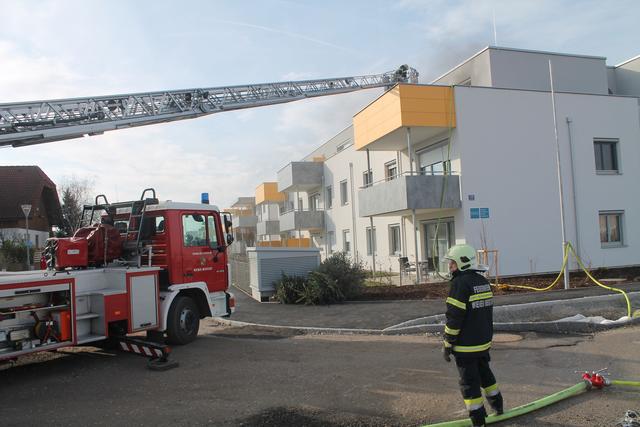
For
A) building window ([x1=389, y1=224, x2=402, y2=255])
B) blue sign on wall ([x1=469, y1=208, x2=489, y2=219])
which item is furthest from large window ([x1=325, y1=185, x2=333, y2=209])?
blue sign on wall ([x1=469, y1=208, x2=489, y2=219])

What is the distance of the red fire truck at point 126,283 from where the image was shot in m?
6.84

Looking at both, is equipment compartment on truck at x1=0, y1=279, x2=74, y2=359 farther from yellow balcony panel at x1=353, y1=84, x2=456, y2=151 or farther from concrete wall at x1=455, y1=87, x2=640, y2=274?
concrete wall at x1=455, y1=87, x2=640, y2=274

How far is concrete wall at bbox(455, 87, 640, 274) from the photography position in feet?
57.3

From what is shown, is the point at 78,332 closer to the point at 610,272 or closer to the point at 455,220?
the point at 455,220

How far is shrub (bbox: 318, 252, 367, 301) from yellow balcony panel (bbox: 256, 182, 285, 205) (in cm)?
3069

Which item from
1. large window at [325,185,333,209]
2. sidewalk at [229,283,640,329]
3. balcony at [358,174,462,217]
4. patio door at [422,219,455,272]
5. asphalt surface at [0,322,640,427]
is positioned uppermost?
large window at [325,185,333,209]

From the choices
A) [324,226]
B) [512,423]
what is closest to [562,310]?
[512,423]

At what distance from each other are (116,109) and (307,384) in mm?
8484

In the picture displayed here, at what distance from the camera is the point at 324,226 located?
3362cm

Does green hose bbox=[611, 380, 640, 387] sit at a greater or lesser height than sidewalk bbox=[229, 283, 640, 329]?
lesser

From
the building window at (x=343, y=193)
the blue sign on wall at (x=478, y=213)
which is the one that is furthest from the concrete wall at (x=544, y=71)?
the building window at (x=343, y=193)

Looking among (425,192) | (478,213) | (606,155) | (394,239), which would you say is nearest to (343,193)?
(394,239)

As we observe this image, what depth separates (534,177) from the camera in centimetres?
1816

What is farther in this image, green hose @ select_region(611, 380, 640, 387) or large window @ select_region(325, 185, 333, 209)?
large window @ select_region(325, 185, 333, 209)
